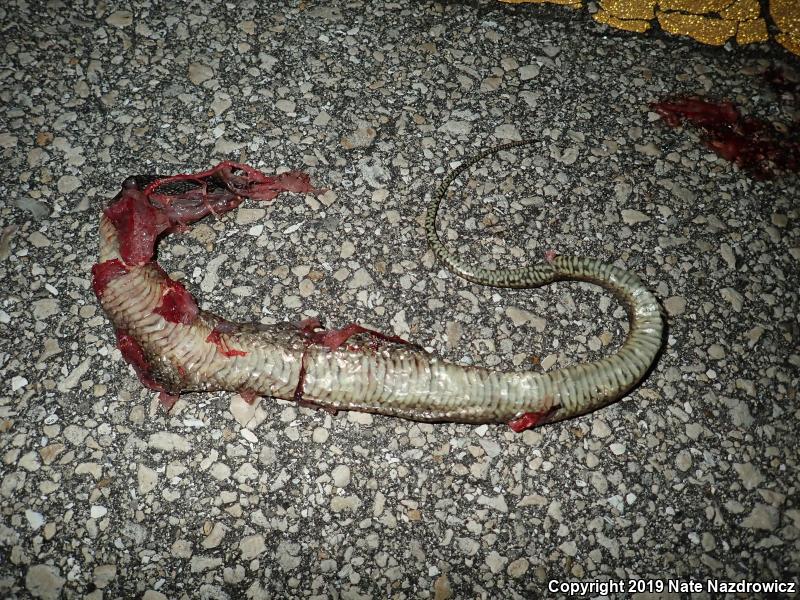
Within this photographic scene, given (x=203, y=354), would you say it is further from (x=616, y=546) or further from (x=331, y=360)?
(x=616, y=546)

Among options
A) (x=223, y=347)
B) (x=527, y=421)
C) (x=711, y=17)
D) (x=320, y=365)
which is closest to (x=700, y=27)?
(x=711, y=17)

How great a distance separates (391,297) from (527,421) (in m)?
Result: 0.91

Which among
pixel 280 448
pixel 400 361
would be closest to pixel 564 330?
pixel 400 361

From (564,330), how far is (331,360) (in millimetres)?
1191

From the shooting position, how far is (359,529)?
8.62ft

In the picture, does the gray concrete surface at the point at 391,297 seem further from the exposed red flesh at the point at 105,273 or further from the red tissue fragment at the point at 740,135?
the exposed red flesh at the point at 105,273

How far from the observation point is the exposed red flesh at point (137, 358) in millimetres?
2684

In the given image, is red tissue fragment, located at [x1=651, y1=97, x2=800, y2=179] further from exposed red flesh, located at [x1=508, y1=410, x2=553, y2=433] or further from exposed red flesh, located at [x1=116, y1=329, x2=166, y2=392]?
exposed red flesh, located at [x1=116, y1=329, x2=166, y2=392]

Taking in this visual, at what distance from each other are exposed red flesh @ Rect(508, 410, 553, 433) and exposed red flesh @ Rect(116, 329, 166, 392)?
1.60 meters

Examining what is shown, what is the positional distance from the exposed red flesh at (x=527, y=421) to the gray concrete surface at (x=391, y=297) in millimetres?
127

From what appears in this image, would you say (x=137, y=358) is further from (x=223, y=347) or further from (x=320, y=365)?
(x=320, y=365)

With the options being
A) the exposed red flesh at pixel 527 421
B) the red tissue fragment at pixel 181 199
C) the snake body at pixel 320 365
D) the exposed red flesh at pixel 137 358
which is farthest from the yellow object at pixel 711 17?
the exposed red flesh at pixel 137 358
